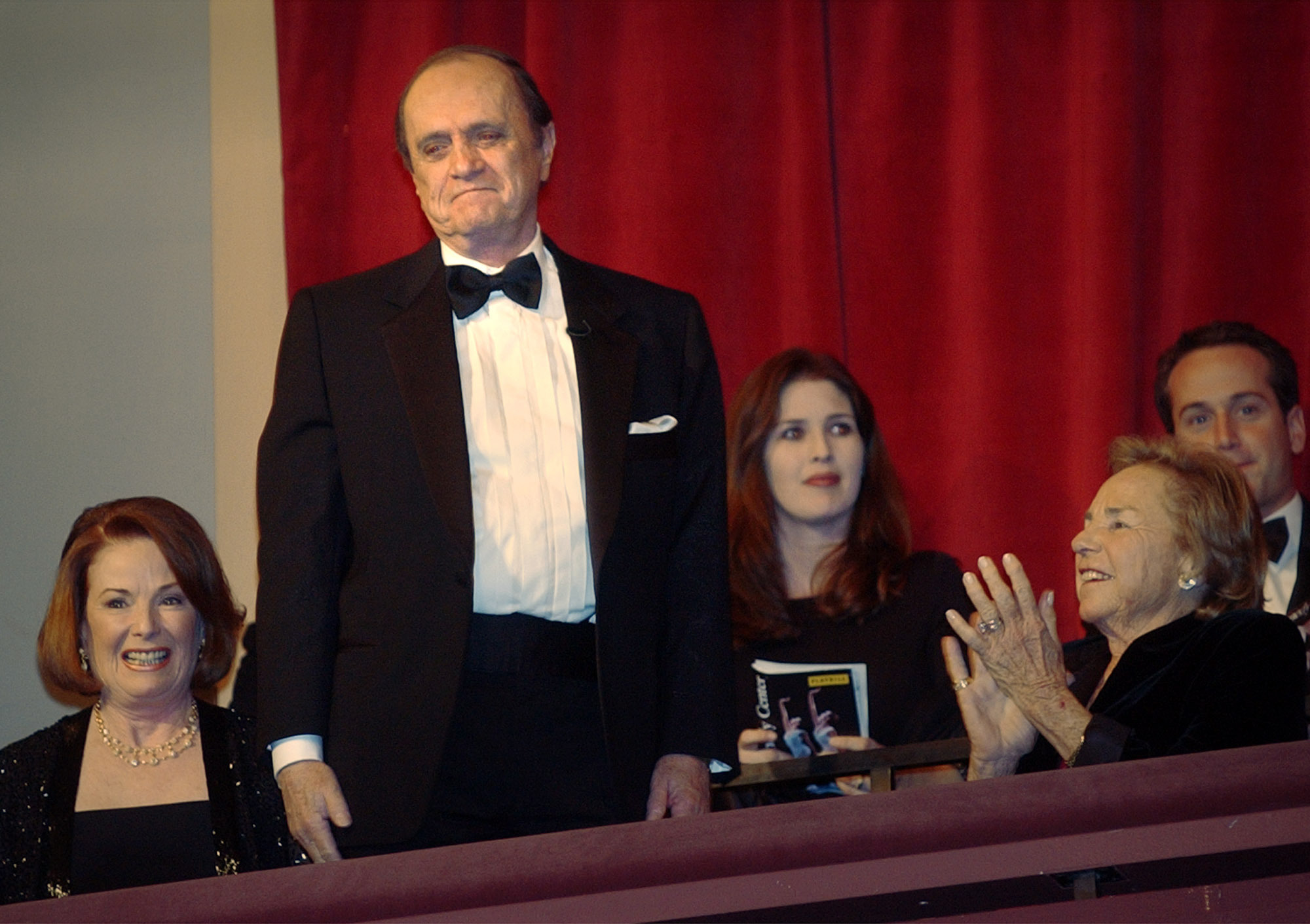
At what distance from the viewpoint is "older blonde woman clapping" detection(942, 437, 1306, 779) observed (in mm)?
2039

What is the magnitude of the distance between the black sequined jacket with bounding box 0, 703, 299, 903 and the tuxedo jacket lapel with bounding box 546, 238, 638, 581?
29.8 inches

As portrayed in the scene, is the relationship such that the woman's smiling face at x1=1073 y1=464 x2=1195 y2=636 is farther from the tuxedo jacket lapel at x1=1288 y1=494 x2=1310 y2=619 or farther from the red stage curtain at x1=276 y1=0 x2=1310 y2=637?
the red stage curtain at x1=276 y1=0 x2=1310 y2=637

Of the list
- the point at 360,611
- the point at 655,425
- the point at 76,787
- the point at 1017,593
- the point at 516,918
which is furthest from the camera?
the point at 76,787

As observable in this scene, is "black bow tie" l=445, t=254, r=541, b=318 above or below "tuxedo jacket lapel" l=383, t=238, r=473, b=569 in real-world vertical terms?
above

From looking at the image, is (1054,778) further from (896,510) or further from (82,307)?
(82,307)

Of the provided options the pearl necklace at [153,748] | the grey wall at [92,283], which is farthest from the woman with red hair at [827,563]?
the grey wall at [92,283]

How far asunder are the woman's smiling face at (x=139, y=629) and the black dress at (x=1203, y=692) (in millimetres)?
1379

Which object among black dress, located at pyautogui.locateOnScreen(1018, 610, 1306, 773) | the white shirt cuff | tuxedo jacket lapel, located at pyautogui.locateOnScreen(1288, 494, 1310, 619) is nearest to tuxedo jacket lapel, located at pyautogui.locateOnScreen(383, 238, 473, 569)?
the white shirt cuff

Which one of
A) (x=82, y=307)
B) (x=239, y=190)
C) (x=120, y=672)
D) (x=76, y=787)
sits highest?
(x=239, y=190)

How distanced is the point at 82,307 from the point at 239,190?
0.44m

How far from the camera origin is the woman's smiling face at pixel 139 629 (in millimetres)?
2375

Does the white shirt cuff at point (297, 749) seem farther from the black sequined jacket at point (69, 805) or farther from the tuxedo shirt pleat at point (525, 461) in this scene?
the black sequined jacket at point (69, 805)

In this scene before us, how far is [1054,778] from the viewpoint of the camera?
3.79ft

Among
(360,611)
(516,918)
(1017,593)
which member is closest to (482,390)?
(360,611)
